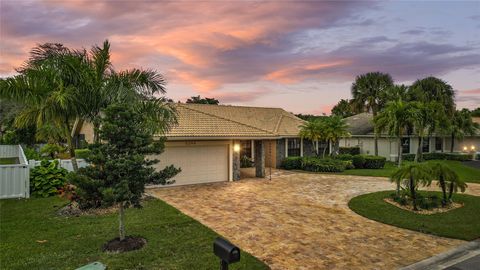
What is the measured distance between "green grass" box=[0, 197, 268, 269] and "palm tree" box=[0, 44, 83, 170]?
2.88 m

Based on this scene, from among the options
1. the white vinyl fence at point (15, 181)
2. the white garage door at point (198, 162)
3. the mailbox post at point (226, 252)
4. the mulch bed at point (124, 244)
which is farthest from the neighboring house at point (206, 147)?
the mailbox post at point (226, 252)

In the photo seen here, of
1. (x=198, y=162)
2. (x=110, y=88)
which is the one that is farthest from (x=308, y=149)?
(x=110, y=88)

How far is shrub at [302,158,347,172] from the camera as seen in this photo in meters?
21.0

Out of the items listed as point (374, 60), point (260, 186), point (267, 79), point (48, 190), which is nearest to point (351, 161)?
point (374, 60)

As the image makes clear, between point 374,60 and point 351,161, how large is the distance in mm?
7640

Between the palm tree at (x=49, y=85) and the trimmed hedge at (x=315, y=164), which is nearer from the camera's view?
the palm tree at (x=49, y=85)

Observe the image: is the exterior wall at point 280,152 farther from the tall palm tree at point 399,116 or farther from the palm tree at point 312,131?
the tall palm tree at point 399,116

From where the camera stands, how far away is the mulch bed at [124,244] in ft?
21.9

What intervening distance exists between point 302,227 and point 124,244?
4862mm

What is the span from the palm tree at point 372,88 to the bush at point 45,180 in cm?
2586

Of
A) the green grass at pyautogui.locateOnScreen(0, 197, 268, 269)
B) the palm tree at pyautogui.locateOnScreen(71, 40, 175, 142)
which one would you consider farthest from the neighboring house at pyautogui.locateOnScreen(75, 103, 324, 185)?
the green grass at pyautogui.locateOnScreen(0, 197, 268, 269)

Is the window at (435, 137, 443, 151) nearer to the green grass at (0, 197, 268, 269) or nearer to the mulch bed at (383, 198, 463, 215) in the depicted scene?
the mulch bed at (383, 198, 463, 215)

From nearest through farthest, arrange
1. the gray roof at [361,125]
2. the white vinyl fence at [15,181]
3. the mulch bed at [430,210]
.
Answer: the mulch bed at [430,210]
the white vinyl fence at [15,181]
the gray roof at [361,125]

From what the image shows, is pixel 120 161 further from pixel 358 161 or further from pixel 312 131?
pixel 358 161
